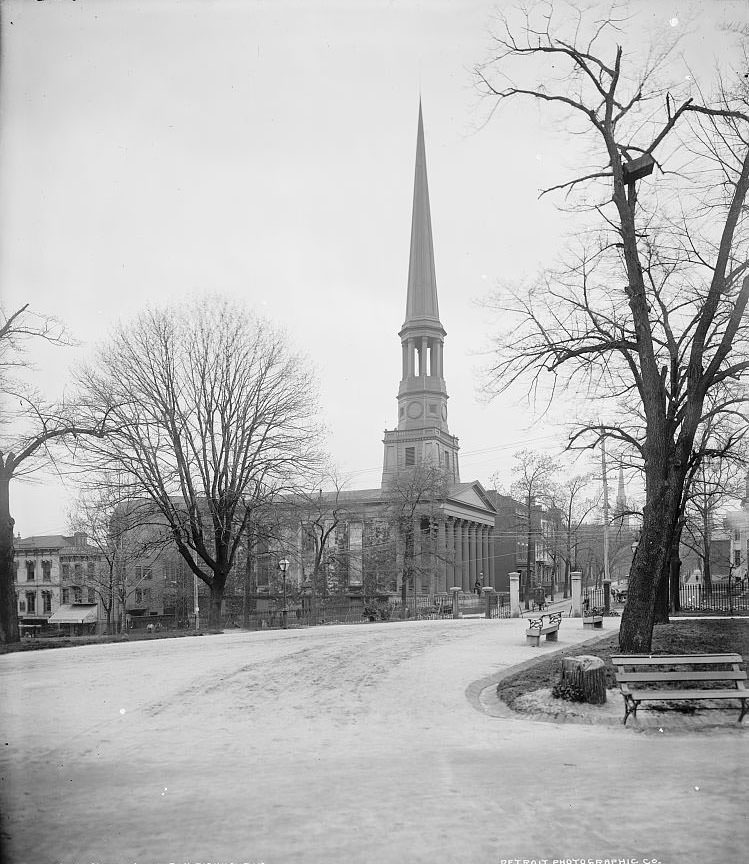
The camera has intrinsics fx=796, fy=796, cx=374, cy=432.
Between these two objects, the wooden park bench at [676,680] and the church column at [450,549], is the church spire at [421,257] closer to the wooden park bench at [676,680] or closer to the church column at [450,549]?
the church column at [450,549]

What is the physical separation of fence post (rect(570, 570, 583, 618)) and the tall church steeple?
38.5 meters

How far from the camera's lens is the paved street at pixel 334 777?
5.01 metres

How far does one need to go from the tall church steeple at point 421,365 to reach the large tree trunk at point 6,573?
55.9 meters

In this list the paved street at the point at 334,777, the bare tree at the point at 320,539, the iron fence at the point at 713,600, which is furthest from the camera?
the bare tree at the point at 320,539

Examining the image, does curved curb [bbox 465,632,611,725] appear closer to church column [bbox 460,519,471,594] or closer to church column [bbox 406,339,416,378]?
church column [bbox 460,519,471,594]

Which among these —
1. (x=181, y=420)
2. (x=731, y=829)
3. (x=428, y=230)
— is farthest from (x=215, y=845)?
(x=428, y=230)

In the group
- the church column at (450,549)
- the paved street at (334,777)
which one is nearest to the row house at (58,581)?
the church column at (450,549)

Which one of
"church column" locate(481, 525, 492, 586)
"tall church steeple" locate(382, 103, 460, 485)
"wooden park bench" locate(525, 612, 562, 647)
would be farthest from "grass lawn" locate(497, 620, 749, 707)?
"church column" locate(481, 525, 492, 586)

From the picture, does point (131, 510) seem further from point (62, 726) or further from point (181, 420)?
point (62, 726)

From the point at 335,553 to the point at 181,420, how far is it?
2778cm

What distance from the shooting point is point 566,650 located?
54.9 feet

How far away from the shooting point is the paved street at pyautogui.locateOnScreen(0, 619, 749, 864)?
5.01m

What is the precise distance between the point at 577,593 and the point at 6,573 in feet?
77.4

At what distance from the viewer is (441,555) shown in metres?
54.7
